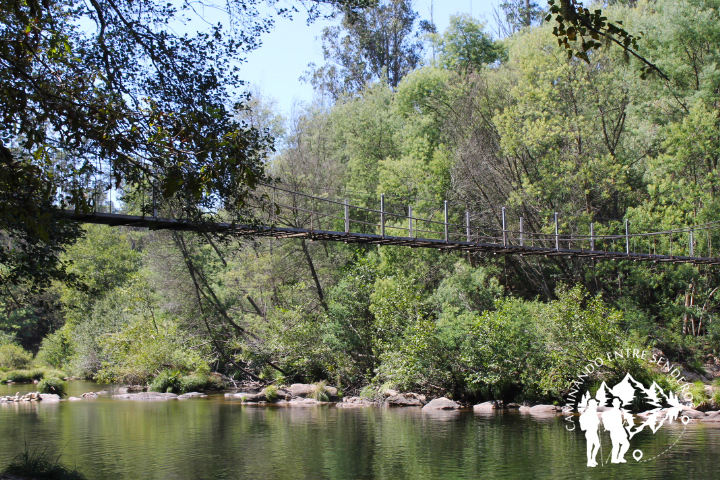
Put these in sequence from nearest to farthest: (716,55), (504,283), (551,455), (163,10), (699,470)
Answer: (163,10) → (699,470) → (551,455) → (716,55) → (504,283)

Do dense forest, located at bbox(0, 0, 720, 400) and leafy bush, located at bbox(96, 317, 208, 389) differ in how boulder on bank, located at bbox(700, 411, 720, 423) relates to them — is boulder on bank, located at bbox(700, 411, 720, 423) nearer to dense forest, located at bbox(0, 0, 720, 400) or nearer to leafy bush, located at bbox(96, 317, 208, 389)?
dense forest, located at bbox(0, 0, 720, 400)

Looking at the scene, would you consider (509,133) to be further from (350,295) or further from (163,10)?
(163,10)

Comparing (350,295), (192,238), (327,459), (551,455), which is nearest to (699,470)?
(551,455)

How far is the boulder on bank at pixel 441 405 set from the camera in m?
14.2

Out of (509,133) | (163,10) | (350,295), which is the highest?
(509,133)

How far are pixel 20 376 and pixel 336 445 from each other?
1741 centimetres

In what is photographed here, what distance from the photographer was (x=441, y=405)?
14.3m

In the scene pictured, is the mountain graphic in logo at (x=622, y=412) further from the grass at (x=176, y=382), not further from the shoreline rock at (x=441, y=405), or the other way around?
the grass at (x=176, y=382)

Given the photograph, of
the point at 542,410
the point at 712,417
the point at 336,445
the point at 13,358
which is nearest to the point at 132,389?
the point at 13,358

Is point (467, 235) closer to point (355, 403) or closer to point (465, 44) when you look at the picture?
point (355, 403)

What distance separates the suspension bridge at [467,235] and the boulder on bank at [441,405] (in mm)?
3390

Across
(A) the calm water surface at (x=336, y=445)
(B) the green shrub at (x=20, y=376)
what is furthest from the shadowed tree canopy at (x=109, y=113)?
(B) the green shrub at (x=20, y=376)

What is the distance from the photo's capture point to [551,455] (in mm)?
8836

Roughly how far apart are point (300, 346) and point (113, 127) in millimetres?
13292
